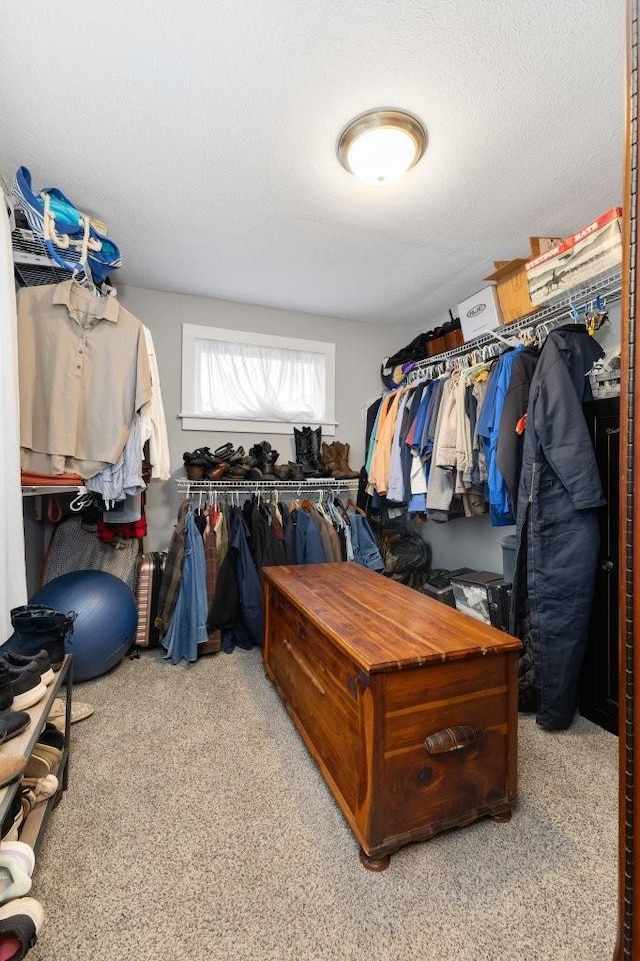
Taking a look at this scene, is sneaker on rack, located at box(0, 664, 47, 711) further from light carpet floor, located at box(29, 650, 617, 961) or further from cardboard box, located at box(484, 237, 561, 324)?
cardboard box, located at box(484, 237, 561, 324)

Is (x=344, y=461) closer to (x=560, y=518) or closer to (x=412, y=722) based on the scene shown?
(x=560, y=518)

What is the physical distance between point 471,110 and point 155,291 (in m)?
2.40

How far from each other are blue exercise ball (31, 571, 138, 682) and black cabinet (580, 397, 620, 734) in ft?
7.52

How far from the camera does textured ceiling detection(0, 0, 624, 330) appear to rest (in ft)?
4.08

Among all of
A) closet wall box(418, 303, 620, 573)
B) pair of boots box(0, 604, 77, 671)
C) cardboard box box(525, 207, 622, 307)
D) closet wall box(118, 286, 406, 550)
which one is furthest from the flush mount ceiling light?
closet wall box(418, 303, 620, 573)

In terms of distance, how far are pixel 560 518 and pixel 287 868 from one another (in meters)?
1.63

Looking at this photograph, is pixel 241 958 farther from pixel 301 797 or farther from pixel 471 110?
pixel 471 110

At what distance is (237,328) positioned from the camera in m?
3.30

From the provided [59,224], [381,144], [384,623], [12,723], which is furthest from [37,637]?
[381,144]

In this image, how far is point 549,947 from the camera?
3.15 ft

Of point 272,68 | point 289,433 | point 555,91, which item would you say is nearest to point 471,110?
point 555,91

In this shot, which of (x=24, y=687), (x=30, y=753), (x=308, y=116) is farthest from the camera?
(x=308, y=116)

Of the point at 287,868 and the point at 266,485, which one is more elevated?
the point at 266,485

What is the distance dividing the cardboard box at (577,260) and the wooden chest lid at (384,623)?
1612 millimetres
